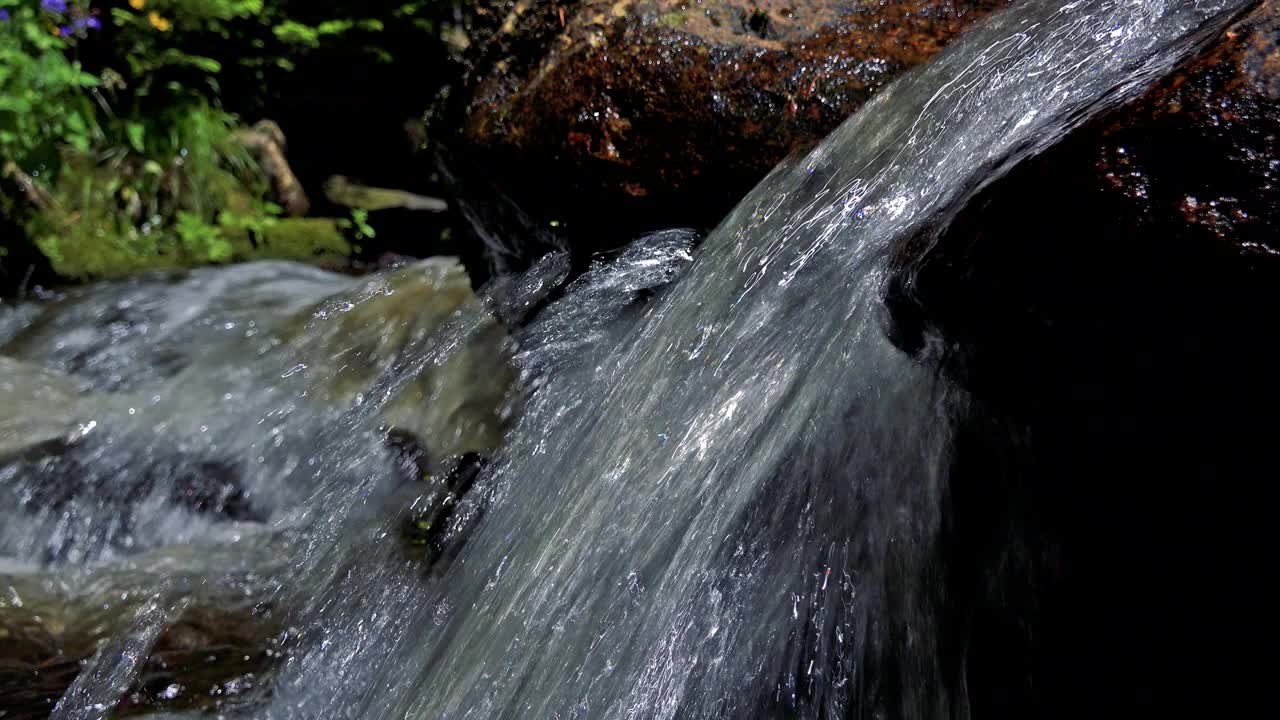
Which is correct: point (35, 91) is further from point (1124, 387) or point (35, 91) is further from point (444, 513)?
point (1124, 387)

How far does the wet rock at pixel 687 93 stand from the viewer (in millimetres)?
2369

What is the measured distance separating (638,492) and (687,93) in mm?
1082

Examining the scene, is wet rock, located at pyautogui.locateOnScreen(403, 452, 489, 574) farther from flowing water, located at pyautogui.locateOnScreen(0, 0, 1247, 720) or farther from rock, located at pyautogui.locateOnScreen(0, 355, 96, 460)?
rock, located at pyautogui.locateOnScreen(0, 355, 96, 460)

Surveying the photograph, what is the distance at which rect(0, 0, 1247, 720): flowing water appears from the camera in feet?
5.57

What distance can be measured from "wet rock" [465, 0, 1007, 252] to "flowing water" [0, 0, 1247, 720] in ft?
0.52

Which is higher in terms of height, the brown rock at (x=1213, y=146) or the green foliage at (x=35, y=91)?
the green foliage at (x=35, y=91)

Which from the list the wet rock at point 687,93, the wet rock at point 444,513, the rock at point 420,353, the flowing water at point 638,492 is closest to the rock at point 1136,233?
the flowing water at point 638,492

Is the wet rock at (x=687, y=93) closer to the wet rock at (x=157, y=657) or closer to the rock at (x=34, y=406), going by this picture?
the wet rock at (x=157, y=657)

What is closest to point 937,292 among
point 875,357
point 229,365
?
point 875,357

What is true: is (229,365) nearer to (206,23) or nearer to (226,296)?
(226,296)

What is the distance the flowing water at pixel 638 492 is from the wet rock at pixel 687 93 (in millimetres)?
157

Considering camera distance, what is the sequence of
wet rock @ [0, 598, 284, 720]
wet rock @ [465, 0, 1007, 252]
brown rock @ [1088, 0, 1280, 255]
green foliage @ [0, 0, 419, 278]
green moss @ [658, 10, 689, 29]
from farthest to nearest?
green foliage @ [0, 0, 419, 278] < green moss @ [658, 10, 689, 29] < wet rock @ [465, 0, 1007, 252] < wet rock @ [0, 598, 284, 720] < brown rock @ [1088, 0, 1280, 255]

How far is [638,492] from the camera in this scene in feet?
6.06

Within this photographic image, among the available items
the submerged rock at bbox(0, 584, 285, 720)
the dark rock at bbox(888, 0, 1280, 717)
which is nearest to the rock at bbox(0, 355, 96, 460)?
the submerged rock at bbox(0, 584, 285, 720)
